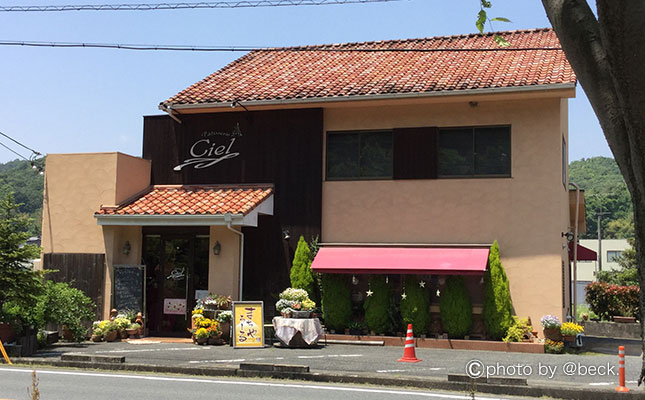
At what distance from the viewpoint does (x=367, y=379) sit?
41.0 ft

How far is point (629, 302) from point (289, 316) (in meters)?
14.1

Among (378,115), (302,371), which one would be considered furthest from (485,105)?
(302,371)

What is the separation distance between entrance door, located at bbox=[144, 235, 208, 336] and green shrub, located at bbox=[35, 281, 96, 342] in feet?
6.28

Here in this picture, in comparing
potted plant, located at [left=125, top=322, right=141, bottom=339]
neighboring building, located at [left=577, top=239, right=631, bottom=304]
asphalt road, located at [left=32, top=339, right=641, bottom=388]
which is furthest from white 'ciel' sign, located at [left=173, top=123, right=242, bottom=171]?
neighboring building, located at [left=577, top=239, right=631, bottom=304]

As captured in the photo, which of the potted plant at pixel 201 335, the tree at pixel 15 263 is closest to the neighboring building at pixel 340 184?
the potted plant at pixel 201 335

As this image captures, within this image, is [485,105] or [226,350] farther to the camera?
[485,105]

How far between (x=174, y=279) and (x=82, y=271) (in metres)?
2.55

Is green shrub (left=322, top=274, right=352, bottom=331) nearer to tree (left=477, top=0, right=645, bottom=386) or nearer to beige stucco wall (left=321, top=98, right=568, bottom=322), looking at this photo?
beige stucco wall (left=321, top=98, right=568, bottom=322)

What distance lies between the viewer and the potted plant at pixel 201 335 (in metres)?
18.3

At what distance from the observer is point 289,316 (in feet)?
58.6

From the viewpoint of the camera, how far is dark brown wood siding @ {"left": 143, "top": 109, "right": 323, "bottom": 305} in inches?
800

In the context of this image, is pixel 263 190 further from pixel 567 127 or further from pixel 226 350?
pixel 567 127

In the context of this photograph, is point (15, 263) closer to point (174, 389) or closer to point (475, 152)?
point (174, 389)

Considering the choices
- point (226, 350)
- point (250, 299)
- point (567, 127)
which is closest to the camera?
point (226, 350)
